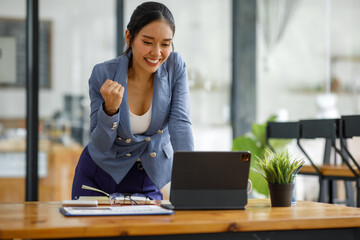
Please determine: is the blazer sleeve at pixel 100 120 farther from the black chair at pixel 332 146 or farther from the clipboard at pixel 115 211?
the black chair at pixel 332 146

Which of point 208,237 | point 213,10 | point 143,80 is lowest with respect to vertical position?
point 208,237

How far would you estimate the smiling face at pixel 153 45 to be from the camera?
7.16 feet

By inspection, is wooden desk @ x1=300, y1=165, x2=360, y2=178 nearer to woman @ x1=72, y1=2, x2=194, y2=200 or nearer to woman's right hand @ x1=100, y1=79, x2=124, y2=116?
woman @ x1=72, y1=2, x2=194, y2=200

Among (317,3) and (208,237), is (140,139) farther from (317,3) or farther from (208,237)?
(317,3)

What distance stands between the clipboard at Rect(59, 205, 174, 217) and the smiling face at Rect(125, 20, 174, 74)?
677 millimetres

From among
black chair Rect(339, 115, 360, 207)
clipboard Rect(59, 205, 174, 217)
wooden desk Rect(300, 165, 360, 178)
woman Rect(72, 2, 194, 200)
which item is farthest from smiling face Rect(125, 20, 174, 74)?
wooden desk Rect(300, 165, 360, 178)

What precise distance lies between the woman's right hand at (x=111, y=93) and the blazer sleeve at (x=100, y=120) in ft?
0.17

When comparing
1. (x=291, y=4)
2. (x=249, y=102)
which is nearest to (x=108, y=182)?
(x=249, y=102)

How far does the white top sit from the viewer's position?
7.51 feet

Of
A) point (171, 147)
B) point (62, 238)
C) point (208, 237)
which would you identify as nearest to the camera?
point (62, 238)

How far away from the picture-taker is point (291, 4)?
5.86 metres

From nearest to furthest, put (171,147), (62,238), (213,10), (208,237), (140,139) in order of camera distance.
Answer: (62,238) → (208,237) → (140,139) → (171,147) → (213,10)

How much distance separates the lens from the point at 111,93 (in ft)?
6.24

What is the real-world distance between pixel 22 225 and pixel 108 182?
92 centimetres
